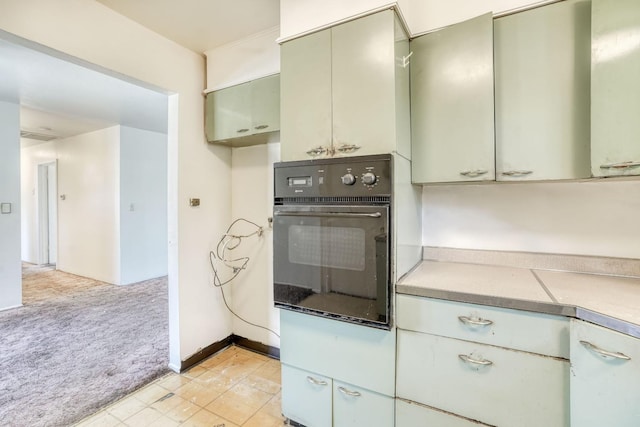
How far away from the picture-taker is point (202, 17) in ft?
6.47

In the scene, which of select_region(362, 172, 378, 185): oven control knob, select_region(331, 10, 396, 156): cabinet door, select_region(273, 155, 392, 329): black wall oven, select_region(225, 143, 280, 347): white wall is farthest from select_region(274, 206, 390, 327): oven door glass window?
select_region(225, 143, 280, 347): white wall

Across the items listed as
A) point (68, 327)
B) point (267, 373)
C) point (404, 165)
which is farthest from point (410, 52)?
point (68, 327)

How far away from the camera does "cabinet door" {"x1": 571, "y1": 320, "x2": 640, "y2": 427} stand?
0.98 metres

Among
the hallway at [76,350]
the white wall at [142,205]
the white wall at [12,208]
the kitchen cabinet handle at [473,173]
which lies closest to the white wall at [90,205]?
the white wall at [142,205]

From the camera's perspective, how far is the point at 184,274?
2295mm

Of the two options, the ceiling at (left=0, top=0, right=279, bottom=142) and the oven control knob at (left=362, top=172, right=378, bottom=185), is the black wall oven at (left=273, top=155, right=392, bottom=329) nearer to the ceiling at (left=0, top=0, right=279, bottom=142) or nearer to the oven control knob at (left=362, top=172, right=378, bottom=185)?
the oven control knob at (left=362, top=172, right=378, bottom=185)

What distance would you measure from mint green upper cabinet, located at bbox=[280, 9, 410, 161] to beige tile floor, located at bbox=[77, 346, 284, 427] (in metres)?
1.56

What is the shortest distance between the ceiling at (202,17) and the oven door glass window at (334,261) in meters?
1.33

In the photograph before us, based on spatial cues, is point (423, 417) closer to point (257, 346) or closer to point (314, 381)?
point (314, 381)

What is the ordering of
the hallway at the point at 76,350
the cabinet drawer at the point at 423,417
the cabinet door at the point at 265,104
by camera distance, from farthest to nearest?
the cabinet door at the point at 265,104, the hallway at the point at 76,350, the cabinet drawer at the point at 423,417

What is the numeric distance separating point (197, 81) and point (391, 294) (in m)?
2.20

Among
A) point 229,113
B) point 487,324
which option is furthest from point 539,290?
point 229,113

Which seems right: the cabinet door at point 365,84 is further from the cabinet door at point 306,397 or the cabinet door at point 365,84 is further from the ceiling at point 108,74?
the cabinet door at point 306,397

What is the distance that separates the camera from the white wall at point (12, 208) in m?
3.62
